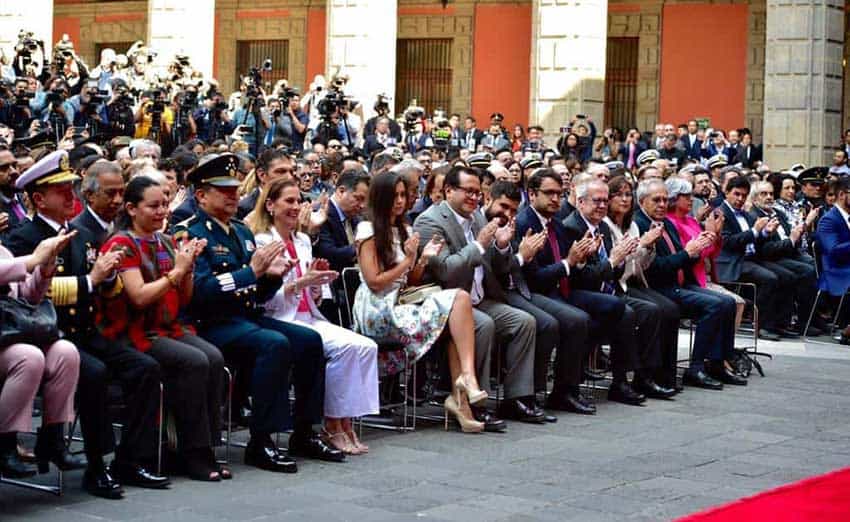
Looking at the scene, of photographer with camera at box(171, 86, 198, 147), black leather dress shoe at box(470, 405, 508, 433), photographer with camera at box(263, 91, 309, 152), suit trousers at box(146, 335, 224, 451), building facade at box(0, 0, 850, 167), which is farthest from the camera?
building facade at box(0, 0, 850, 167)

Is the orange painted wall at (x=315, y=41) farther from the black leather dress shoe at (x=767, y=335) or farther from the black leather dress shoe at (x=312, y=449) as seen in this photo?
→ the black leather dress shoe at (x=312, y=449)

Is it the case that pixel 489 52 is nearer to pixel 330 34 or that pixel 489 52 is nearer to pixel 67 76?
pixel 330 34

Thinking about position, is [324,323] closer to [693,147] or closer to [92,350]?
[92,350]

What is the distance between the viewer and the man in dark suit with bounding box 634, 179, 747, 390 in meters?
11.0

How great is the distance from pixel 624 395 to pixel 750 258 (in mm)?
4563

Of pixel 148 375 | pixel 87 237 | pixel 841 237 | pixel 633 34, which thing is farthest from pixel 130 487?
pixel 633 34

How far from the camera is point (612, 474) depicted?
7605 millimetres

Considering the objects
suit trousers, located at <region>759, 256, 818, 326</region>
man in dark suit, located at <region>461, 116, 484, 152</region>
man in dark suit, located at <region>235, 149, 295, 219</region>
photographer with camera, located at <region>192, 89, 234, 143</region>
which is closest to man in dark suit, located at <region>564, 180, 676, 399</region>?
man in dark suit, located at <region>235, 149, 295, 219</region>

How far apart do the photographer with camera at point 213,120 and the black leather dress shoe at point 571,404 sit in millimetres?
9645

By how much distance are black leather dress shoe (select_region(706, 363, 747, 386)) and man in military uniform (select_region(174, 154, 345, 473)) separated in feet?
14.0

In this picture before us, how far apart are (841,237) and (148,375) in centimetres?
925

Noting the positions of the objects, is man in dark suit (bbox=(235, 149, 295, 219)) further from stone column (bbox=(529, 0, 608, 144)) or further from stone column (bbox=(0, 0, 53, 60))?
stone column (bbox=(0, 0, 53, 60))

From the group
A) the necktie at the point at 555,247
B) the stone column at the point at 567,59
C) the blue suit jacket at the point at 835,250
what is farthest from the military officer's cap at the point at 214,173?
the stone column at the point at 567,59

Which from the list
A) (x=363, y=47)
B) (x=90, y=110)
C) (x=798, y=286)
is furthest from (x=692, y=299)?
(x=363, y=47)
